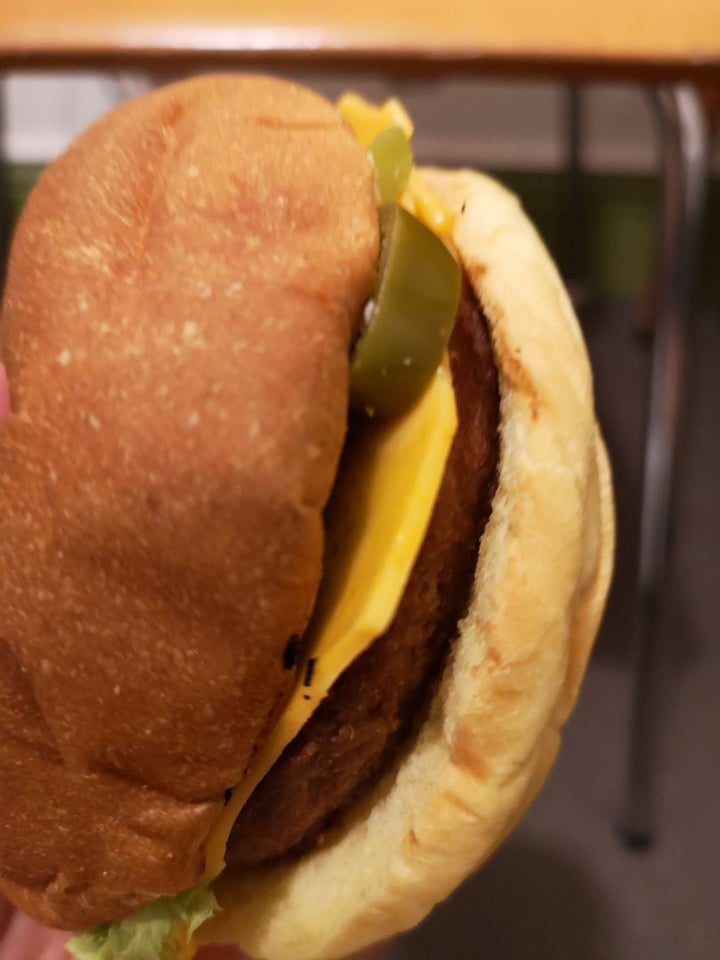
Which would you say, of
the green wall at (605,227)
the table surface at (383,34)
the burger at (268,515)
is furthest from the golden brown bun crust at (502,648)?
the green wall at (605,227)

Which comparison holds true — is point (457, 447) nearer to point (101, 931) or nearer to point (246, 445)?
point (246, 445)

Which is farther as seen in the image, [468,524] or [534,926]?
[534,926]

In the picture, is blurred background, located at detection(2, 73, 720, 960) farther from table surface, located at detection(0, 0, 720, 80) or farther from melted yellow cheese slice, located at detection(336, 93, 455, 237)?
melted yellow cheese slice, located at detection(336, 93, 455, 237)

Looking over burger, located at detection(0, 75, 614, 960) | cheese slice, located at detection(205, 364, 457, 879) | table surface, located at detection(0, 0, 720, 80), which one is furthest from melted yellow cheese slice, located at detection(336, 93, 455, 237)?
table surface, located at detection(0, 0, 720, 80)

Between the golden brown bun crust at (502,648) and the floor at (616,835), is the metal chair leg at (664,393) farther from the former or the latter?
the golden brown bun crust at (502,648)

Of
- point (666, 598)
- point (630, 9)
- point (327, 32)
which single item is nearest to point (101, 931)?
point (327, 32)

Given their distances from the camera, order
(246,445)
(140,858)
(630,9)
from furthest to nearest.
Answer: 1. (630,9)
2. (140,858)
3. (246,445)
